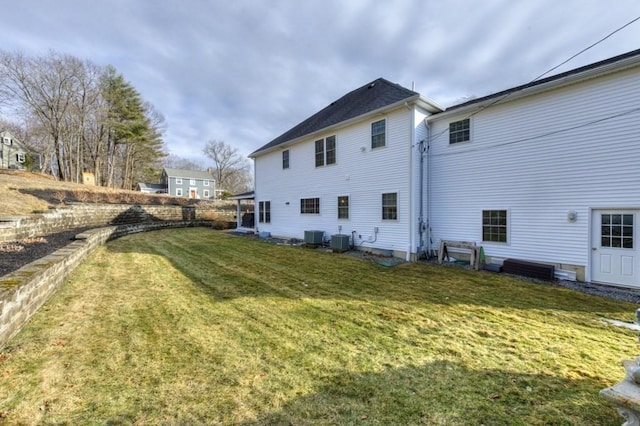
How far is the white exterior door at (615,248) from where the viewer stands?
603 centimetres

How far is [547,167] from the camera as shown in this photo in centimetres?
709

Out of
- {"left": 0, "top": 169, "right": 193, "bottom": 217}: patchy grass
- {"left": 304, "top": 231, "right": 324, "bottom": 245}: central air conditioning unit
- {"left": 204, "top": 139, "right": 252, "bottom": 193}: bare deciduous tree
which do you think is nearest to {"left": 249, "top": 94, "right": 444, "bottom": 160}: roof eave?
{"left": 304, "top": 231, "right": 324, "bottom": 245}: central air conditioning unit

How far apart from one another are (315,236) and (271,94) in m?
14.3

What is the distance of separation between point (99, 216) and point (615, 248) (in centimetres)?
2147

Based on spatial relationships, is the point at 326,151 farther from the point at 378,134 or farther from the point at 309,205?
the point at 378,134

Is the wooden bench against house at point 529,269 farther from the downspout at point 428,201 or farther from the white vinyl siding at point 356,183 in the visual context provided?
the white vinyl siding at point 356,183

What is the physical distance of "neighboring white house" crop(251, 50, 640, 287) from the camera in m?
6.21

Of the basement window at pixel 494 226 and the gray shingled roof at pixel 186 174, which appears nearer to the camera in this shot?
the basement window at pixel 494 226

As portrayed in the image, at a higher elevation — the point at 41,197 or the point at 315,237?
the point at 41,197

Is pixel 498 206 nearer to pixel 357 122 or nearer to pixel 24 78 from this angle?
pixel 357 122

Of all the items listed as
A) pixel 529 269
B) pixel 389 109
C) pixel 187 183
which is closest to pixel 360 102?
pixel 389 109

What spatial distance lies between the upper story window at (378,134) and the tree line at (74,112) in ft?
98.7

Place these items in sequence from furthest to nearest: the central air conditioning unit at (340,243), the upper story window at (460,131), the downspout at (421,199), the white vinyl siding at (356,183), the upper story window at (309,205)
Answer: the upper story window at (309,205), the central air conditioning unit at (340,243), the white vinyl siding at (356,183), the downspout at (421,199), the upper story window at (460,131)

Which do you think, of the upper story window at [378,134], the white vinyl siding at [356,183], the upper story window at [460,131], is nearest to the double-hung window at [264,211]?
the white vinyl siding at [356,183]
